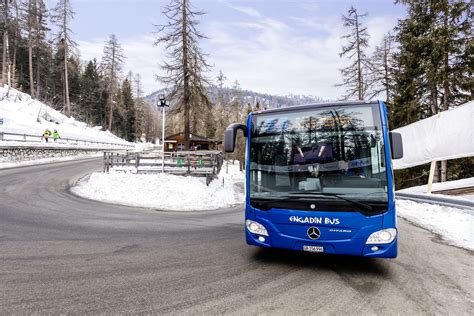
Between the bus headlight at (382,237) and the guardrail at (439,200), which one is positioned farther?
the guardrail at (439,200)

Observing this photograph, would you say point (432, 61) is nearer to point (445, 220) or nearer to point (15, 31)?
point (445, 220)

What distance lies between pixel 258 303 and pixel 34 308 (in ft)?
8.24

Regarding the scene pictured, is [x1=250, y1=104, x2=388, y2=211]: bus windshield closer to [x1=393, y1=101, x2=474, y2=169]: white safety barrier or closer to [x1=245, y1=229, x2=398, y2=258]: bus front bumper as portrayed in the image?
[x1=245, y1=229, x2=398, y2=258]: bus front bumper

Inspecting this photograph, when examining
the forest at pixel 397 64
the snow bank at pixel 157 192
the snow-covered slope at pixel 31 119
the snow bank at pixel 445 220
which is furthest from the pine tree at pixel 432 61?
the snow-covered slope at pixel 31 119

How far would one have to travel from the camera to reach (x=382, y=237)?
12.6 feet

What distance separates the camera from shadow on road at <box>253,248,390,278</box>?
433cm

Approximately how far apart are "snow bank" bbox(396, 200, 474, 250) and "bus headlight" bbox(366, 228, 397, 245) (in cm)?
331

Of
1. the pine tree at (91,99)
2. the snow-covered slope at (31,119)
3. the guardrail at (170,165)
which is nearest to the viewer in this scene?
the guardrail at (170,165)

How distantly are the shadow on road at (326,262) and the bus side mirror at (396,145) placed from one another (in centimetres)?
182

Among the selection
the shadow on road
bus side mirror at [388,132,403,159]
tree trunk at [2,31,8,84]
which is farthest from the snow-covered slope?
bus side mirror at [388,132,403,159]

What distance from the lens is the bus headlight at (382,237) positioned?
3.84 meters

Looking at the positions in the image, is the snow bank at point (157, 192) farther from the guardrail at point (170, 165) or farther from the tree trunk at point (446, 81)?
the tree trunk at point (446, 81)

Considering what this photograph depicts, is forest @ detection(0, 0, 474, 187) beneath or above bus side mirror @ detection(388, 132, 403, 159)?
above

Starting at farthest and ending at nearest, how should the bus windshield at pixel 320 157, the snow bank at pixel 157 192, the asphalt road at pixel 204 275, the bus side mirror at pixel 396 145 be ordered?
the snow bank at pixel 157 192 < the bus side mirror at pixel 396 145 < the bus windshield at pixel 320 157 < the asphalt road at pixel 204 275
